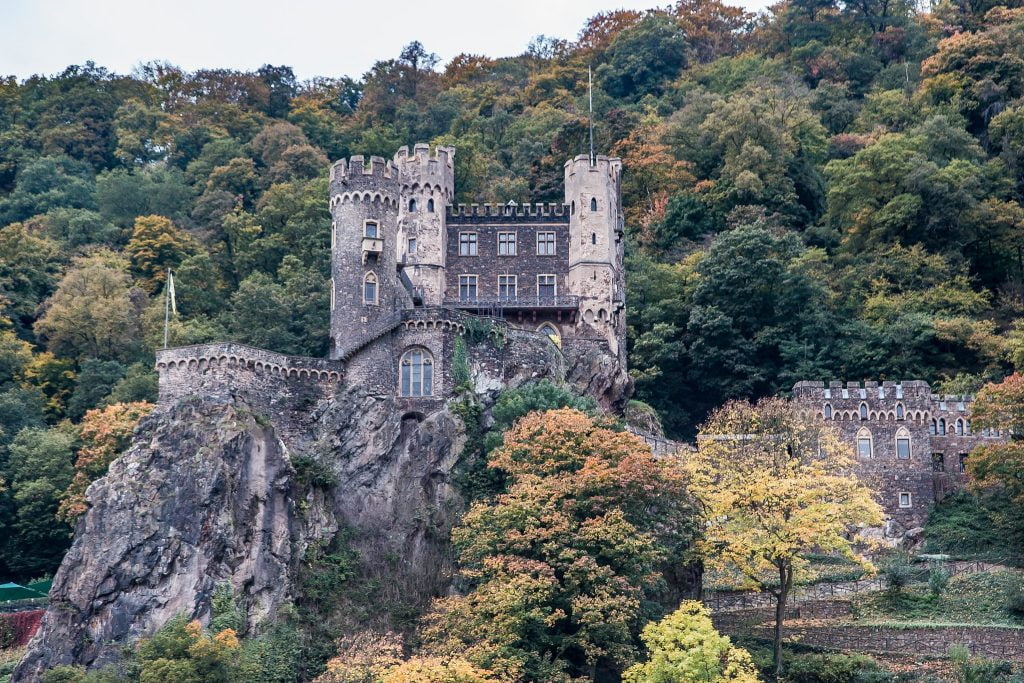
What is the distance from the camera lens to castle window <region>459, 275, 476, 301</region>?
6169 cm

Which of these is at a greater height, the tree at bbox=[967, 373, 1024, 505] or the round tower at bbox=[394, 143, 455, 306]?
the round tower at bbox=[394, 143, 455, 306]

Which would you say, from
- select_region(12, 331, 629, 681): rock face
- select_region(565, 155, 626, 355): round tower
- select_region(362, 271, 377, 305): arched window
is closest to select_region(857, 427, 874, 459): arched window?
select_region(565, 155, 626, 355): round tower

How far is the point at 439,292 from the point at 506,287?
317 cm

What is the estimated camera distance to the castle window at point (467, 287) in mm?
61688

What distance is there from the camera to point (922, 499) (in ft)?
190

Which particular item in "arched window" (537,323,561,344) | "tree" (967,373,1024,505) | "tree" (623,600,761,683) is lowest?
"tree" (623,600,761,683)

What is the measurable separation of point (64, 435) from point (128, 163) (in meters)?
39.7

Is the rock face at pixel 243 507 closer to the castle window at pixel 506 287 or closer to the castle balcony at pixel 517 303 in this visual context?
the castle balcony at pixel 517 303

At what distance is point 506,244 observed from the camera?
2466 inches

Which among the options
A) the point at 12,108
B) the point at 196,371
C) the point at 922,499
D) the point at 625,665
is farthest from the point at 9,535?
the point at 12,108

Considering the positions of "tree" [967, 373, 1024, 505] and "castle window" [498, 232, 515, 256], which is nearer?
"tree" [967, 373, 1024, 505]

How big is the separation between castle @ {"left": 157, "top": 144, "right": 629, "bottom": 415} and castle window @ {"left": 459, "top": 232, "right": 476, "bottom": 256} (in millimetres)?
45

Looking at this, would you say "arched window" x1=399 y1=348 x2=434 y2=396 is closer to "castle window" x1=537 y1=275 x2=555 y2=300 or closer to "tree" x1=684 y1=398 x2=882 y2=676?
"castle window" x1=537 y1=275 x2=555 y2=300

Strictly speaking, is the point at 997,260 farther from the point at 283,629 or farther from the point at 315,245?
the point at 283,629
